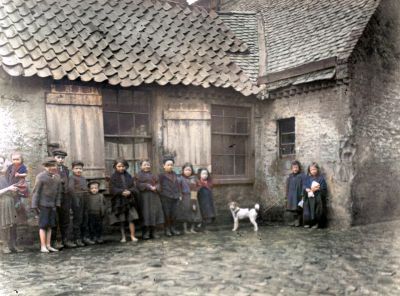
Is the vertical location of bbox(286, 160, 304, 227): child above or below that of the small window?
below

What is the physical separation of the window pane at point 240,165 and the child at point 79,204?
165 inches

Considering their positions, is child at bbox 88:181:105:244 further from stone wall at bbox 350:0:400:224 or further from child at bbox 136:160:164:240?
stone wall at bbox 350:0:400:224

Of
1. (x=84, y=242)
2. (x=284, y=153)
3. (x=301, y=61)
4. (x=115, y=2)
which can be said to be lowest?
(x=84, y=242)

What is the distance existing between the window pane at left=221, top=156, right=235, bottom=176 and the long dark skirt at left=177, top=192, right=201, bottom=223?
1729mm

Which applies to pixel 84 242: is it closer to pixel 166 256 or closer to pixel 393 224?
pixel 166 256

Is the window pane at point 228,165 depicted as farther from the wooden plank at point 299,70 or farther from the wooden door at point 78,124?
the wooden door at point 78,124

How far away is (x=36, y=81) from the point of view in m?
8.05

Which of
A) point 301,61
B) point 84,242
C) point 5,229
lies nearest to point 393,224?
point 301,61

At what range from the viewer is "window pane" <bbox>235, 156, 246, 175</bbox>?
10609 millimetres

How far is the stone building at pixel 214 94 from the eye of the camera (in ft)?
26.9

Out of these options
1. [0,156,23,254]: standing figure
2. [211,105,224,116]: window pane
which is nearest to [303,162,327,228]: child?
[211,105,224,116]: window pane

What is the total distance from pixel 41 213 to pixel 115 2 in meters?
6.09

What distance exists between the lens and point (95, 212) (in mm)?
7781

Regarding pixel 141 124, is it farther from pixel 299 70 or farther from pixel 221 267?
pixel 221 267
